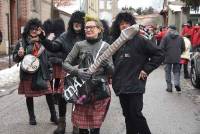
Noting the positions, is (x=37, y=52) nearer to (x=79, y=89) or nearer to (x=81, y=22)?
(x=81, y=22)

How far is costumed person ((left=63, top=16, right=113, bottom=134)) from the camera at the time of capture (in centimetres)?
611

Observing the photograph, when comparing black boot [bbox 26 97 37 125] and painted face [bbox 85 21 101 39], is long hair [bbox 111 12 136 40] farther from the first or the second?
black boot [bbox 26 97 37 125]

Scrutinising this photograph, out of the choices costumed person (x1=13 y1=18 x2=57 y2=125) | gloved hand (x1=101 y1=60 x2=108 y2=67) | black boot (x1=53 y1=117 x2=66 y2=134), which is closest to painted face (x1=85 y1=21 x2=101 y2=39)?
gloved hand (x1=101 y1=60 x2=108 y2=67)

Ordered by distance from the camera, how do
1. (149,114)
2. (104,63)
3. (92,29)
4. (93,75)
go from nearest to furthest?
(104,63)
(93,75)
(92,29)
(149,114)

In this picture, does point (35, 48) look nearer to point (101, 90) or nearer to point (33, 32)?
point (33, 32)

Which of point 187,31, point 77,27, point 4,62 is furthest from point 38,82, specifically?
point 4,62

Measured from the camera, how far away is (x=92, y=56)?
6.31 m

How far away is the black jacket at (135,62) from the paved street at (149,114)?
5.97 feet

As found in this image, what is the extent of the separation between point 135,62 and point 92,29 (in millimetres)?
658

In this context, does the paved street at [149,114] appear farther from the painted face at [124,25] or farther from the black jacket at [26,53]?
the painted face at [124,25]

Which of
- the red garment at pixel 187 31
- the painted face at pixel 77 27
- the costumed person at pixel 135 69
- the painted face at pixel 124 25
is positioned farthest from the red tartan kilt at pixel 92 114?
the red garment at pixel 187 31

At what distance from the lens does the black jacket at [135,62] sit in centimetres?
629

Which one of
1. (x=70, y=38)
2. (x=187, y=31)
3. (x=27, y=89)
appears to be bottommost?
(x=27, y=89)

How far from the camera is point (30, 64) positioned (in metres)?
8.12
